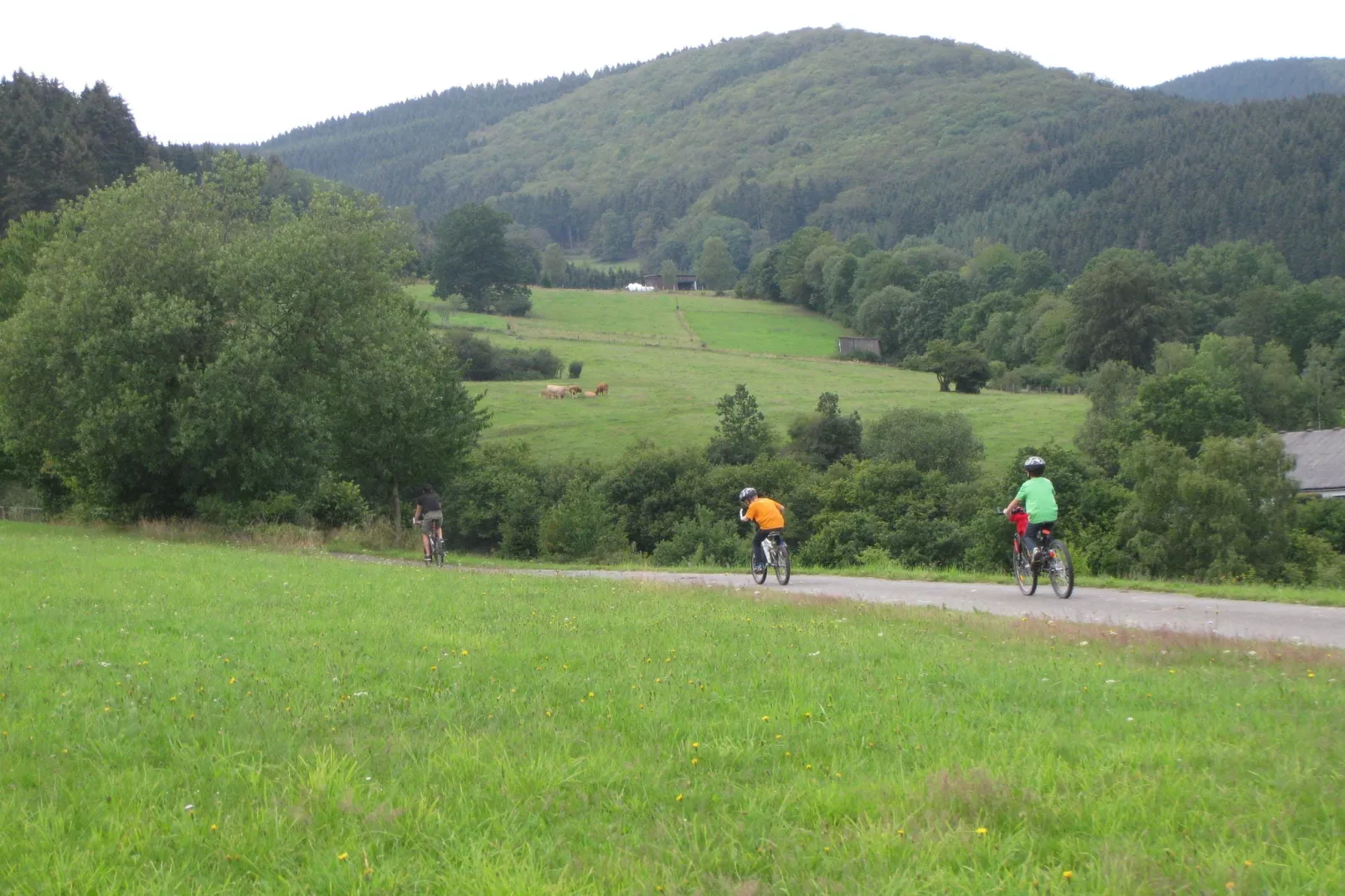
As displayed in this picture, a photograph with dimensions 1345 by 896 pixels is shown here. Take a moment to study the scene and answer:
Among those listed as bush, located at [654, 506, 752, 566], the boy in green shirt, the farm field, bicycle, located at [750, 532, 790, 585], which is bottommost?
bush, located at [654, 506, 752, 566]

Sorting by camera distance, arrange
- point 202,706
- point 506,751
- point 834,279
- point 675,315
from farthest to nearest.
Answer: point 834,279 → point 675,315 → point 202,706 → point 506,751

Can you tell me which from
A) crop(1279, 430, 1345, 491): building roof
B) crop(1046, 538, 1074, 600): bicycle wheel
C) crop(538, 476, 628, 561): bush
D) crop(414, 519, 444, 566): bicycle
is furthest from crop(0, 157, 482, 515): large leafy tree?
crop(1279, 430, 1345, 491): building roof

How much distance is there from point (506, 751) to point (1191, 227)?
189 m

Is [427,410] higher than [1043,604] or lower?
higher

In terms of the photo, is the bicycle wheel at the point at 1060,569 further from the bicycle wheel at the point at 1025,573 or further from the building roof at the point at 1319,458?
the building roof at the point at 1319,458

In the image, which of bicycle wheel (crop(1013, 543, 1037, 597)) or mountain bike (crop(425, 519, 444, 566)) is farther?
mountain bike (crop(425, 519, 444, 566))

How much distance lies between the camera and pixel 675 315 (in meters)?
145

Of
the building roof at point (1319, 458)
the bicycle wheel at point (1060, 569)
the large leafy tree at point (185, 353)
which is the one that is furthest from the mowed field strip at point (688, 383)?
the bicycle wheel at point (1060, 569)

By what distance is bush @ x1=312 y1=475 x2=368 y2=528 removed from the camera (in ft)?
133

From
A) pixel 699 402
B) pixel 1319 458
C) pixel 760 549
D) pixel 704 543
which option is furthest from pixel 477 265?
pixel 760 549

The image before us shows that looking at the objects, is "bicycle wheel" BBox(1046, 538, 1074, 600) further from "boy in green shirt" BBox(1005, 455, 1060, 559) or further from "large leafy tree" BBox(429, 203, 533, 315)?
"large leafy tree" BBox(429, 203, 533, 315)

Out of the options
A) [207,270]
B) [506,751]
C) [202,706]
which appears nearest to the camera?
[506,751]

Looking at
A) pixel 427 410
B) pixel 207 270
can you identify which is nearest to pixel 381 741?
pixel 207 270

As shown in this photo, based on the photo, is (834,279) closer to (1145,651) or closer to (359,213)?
(359,213)
